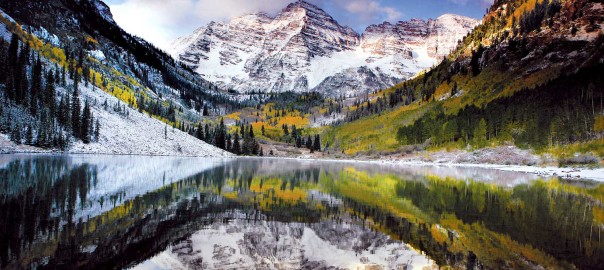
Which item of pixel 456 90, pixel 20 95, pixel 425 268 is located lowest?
pixel 425 268

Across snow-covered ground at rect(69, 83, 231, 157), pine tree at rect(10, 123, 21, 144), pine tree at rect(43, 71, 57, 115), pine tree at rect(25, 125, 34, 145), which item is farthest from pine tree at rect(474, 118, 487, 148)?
pine tree at rect(10, 123, 21, 144)

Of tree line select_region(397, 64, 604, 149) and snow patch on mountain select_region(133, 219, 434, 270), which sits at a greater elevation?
tree line select_region(397, 64, 604, 149)

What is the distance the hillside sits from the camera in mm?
103875

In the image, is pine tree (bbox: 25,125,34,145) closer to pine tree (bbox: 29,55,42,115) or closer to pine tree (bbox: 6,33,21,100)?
pine tree (bbox: 29,55,42,115)

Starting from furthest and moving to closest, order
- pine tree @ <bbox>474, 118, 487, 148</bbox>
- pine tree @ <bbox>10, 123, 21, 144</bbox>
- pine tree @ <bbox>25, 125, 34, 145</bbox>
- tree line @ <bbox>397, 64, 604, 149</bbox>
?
pine tree @ <bbox>474, 118, 487, 148</bbox> → tree line @ <bbox>397, 64, 604, 149</bbox> → pine tree @ <bbox>25, 125, 34, 145</bbox> → pine tree @ <bbox>10, 123, 21, 144</bbox>

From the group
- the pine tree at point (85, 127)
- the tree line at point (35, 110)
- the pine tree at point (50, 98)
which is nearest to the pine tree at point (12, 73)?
the tree line at point (35, 110)

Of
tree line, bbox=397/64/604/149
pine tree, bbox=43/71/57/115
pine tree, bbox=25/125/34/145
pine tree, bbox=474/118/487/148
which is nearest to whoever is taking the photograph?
pine tree, bbox=25/125/34/145

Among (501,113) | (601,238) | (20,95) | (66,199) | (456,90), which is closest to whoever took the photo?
(601,238)

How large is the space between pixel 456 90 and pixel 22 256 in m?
201

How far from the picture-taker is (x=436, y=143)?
147000 millimetres

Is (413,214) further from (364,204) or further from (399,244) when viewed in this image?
(399,244)

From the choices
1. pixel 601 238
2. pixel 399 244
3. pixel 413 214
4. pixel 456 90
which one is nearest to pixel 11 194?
pixel 399 244

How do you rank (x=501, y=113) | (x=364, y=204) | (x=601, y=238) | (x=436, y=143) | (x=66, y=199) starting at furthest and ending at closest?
(x=436, y=143)
(x=501, y=113)
(x=364, y=204)
(x=66, y=199)
(x=601, y=238)

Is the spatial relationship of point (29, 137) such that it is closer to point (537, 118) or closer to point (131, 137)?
point (131, 137)
